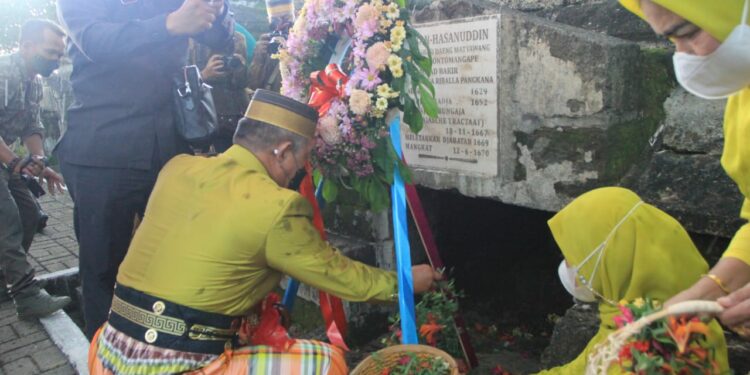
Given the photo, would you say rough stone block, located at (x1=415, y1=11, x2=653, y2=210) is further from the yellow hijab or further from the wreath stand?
the yellow hijab

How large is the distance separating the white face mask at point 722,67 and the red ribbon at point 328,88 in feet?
4.38

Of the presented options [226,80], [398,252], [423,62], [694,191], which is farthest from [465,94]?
[226,80]

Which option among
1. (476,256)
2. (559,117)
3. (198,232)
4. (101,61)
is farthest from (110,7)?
(476,256)

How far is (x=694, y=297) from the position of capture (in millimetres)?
1520

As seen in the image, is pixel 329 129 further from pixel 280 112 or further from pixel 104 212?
pixel 104 212

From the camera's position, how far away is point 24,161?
13.0 feet

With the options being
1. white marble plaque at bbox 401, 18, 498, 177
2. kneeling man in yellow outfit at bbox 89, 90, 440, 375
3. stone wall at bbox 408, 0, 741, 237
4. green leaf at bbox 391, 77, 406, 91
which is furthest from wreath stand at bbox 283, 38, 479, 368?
stone wall at bbox 408, 0, 741, 237

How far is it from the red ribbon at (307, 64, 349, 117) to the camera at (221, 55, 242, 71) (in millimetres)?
1436

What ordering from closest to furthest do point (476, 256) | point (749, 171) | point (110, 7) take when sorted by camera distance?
point (749, 171)
point (110, 7)
point (476, 256)

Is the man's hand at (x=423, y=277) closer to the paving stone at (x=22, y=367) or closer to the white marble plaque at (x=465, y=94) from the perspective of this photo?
the white marble plaque at (x=465, y=94)

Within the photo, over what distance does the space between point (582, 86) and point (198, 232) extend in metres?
1.92

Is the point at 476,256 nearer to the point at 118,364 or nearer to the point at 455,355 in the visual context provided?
the point at 455,355

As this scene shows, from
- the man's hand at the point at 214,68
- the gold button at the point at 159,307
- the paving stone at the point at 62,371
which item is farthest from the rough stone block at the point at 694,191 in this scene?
the paving stone at the point at 62,371

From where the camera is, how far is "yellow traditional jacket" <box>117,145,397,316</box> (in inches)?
73.1
